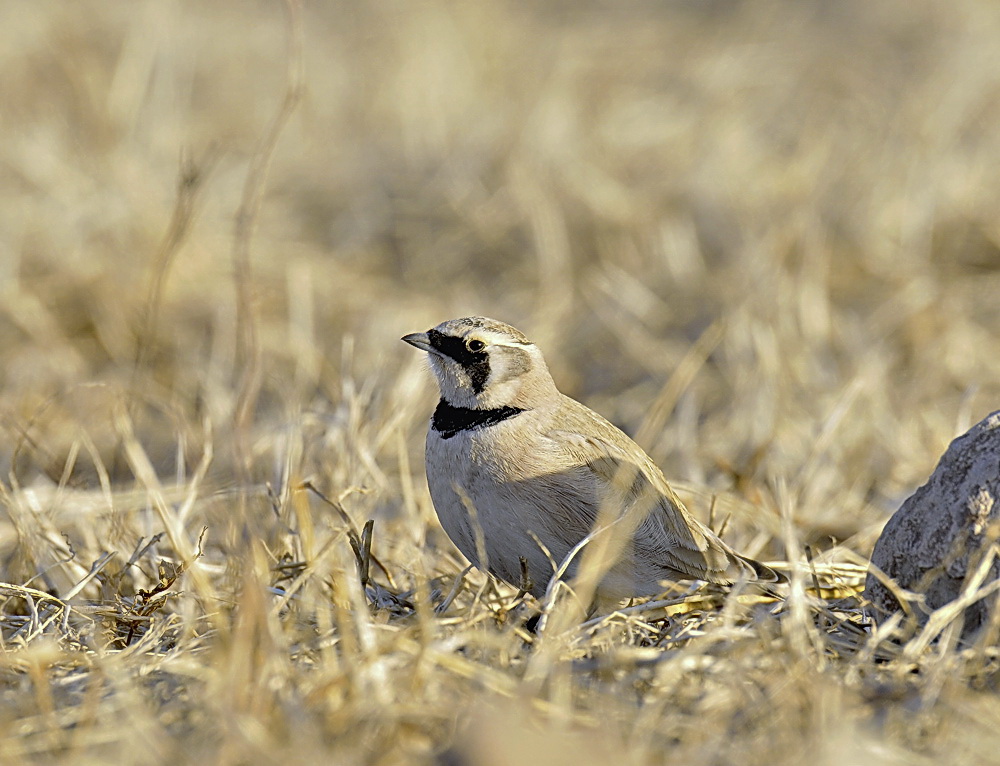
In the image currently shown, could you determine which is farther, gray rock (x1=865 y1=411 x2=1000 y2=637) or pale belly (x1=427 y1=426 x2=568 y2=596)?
pale belly (x1=427 y1=426 x2=568 y2=596)

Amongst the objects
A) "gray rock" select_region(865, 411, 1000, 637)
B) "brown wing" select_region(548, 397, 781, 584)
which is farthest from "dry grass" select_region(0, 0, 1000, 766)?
"brown wing" select_region(548, 397, 781, 584)

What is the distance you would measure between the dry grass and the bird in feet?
0.74

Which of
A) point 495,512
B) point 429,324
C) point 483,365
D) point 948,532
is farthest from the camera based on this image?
point 429,324

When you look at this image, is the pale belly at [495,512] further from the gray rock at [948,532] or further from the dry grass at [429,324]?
the gray rock at [948,532]

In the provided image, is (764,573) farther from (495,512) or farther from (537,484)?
(495,512)

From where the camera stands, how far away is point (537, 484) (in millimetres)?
4164

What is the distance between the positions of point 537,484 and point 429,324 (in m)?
4.28

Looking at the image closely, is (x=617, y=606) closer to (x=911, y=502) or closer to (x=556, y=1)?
(x=911, y=502)

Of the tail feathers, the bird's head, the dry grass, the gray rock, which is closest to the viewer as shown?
the dry grass

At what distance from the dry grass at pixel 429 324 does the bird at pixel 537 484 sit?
0.74ft

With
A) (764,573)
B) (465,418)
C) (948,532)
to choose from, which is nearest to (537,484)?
(465,418)

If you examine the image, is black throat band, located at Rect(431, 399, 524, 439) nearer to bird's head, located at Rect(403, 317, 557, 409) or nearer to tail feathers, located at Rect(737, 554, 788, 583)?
bird's head, located at Rect(403, 317, 557, 409)

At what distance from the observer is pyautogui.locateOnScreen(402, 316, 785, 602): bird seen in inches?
161

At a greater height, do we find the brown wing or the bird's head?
the bird's head
